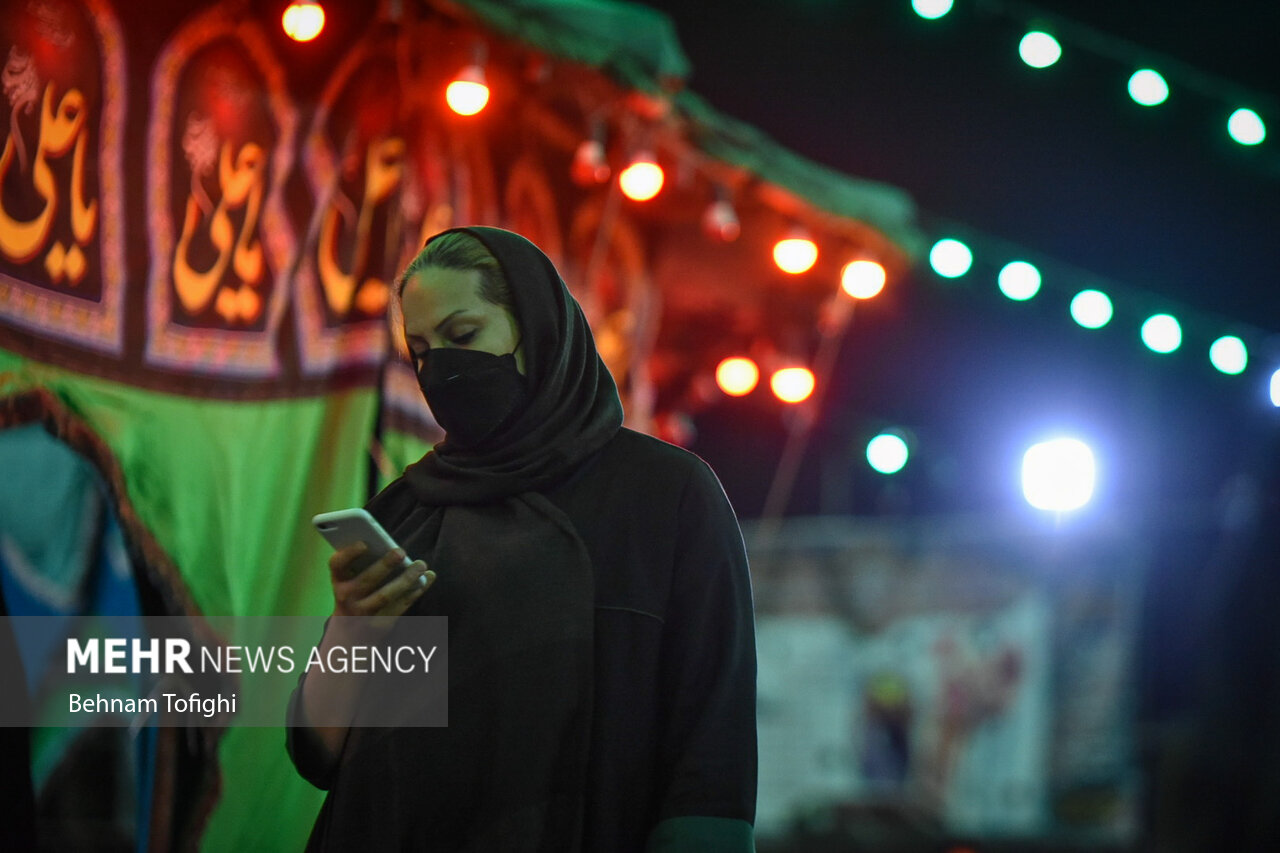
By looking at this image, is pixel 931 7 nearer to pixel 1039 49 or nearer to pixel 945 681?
pixel 1039 49

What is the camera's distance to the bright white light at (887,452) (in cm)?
707

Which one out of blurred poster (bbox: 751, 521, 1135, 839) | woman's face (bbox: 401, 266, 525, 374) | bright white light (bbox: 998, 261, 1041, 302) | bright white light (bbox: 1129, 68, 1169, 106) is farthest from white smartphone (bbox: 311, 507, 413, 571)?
blurred poster (bbox: 751, 521, 1135, 839)

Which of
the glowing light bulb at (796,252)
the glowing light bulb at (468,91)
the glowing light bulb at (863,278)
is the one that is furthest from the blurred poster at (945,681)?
the glowing light bulb at (468,91)

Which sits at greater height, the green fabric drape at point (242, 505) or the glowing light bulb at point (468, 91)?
the glowing light bulb at point (468, 91)

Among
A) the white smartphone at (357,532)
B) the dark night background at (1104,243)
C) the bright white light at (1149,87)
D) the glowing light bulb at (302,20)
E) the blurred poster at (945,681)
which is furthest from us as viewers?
the blurred poster at (945,681)

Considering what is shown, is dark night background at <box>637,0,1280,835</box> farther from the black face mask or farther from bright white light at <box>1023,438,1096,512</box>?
the black face mask

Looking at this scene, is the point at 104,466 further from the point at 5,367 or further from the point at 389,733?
the point at 389,733

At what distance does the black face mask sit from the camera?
4.60 ft

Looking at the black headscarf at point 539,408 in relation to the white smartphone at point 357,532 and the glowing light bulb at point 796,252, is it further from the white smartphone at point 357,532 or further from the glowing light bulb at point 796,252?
the glowing light bulb at point 796,252

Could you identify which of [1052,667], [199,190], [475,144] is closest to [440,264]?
[199,190]

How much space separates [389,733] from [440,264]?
0.50 m

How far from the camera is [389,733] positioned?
1389 mm

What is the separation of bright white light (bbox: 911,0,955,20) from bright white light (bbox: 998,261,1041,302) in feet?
4.20

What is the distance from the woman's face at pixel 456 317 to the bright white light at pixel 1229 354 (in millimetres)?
4556
